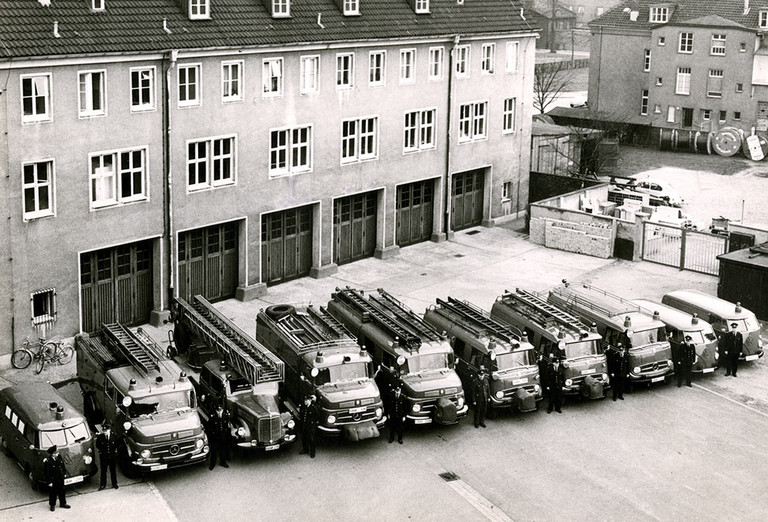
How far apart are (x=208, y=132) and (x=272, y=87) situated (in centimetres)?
334

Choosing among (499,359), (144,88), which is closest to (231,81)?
(144,88)

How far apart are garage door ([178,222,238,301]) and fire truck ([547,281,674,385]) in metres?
12.2

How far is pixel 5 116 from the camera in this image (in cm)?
3091

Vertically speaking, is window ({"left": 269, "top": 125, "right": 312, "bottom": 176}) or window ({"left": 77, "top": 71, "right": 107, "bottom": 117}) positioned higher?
window ({"left": 77, "top": 71, "right": 107, "bottom": 117})

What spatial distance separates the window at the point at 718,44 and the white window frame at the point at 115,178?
45.9 metres

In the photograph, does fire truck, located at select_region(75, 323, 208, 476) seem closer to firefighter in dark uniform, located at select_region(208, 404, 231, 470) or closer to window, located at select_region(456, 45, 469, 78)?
firefighter in dark uniform, located at select_region(208, 404, 231, 470)

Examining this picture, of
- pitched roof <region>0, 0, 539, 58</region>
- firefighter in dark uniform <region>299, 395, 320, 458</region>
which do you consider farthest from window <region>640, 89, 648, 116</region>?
firefighter in dark uniform <region>299, 395, 320, 458</region>

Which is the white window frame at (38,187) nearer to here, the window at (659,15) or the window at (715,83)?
the window at (715,83)

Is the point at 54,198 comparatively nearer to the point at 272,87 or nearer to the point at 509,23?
the point at 272,87

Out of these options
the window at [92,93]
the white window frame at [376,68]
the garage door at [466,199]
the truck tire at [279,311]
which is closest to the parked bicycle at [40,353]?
the truck tire at [279,311]

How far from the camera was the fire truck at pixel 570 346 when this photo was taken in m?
29.9

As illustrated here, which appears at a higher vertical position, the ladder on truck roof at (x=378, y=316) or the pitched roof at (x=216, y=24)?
the pitched roof at (x=216, y=24)

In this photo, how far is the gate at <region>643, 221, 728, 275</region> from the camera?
43.3 meters

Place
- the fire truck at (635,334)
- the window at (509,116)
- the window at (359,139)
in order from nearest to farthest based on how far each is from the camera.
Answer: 1. the fire truck at (635,334)
2. the window at (359,139)
3. the window at (509,116)
